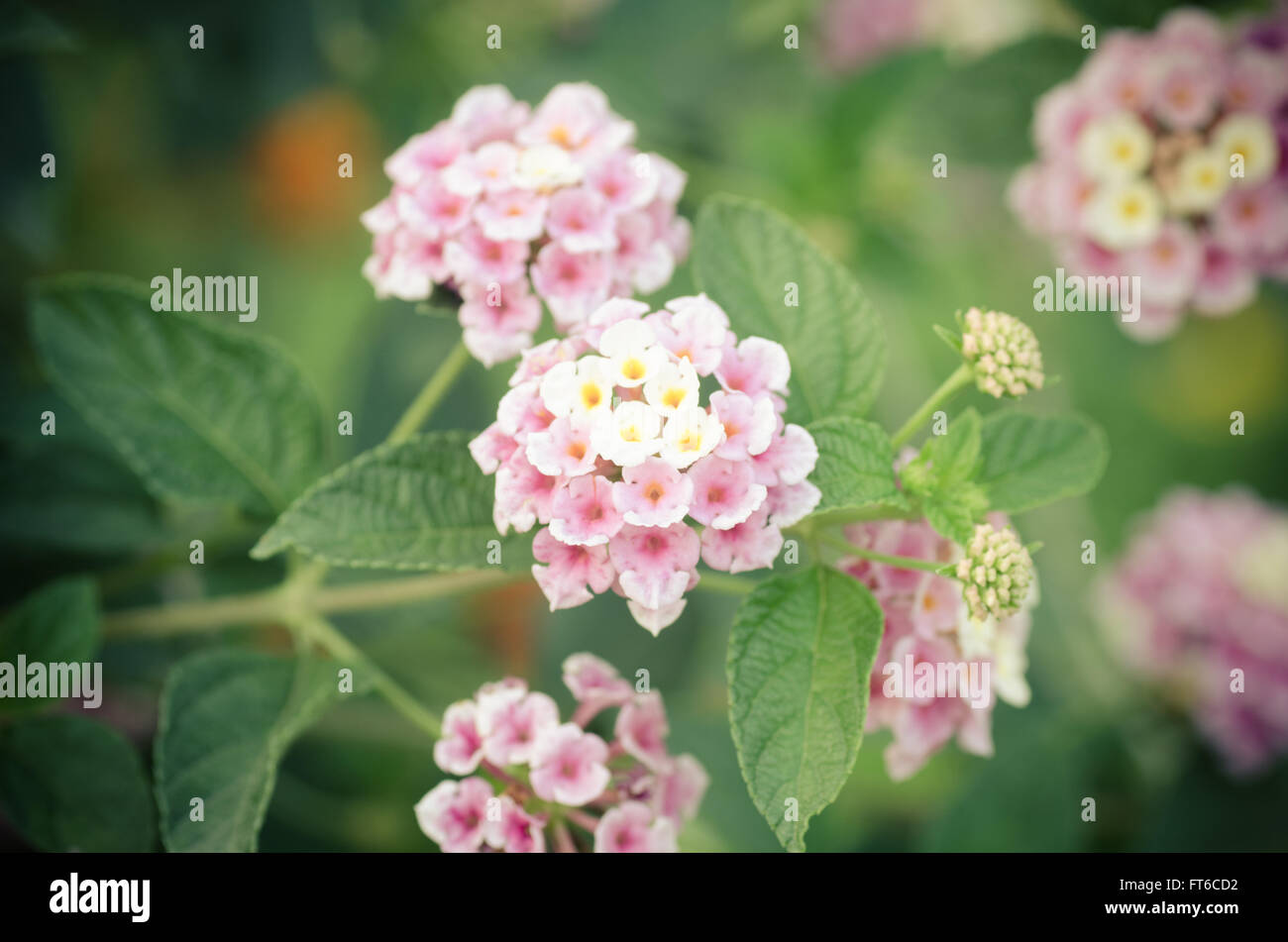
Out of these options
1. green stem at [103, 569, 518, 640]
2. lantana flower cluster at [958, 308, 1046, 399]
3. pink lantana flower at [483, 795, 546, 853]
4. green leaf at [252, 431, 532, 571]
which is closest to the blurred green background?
green stem at [103, 569, 518, 640]

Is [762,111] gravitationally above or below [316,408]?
above

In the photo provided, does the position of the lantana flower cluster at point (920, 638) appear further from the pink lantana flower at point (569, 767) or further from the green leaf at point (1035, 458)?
the pink lantana flower at point (569, 767)

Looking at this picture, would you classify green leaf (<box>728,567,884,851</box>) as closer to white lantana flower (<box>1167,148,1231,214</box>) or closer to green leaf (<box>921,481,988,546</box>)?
green leaf (<box>921,481,988,546</box>)

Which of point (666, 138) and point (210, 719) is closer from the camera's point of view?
point (210, 719)

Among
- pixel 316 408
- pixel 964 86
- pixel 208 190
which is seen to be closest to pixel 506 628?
pixel 316 408

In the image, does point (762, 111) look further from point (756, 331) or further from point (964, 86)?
point (756, 331)

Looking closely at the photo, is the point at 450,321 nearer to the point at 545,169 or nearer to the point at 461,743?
the point at 545,169

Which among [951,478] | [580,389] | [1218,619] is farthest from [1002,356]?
[1218,619]
